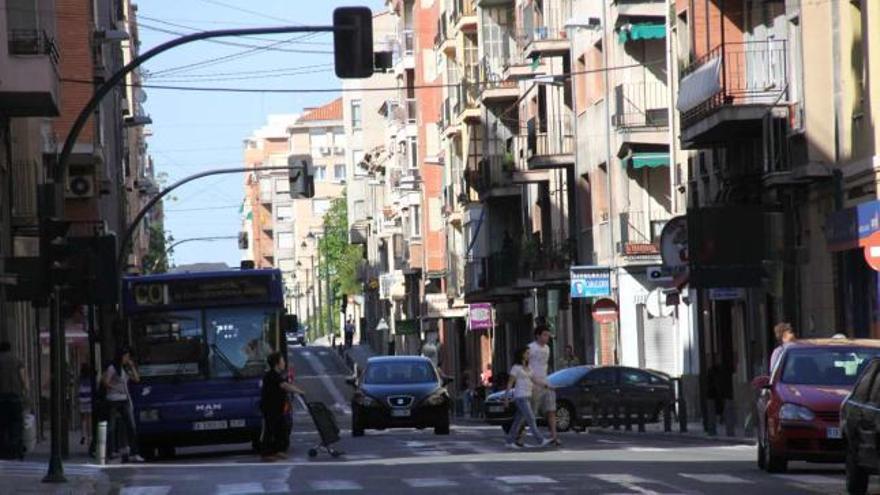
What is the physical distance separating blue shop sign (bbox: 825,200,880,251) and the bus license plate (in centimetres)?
1009

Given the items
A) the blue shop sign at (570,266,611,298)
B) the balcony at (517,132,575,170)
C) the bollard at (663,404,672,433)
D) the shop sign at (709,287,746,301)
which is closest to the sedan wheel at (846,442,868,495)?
the bollard at (663,404,672,433)

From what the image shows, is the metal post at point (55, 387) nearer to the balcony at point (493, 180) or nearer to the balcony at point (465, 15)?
the balcony at point (493, 180)

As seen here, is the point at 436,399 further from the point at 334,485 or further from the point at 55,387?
the point at 334,485

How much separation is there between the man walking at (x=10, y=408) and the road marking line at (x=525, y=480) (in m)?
13.3

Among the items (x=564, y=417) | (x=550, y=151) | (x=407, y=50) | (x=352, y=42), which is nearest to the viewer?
(x=352, y=42)

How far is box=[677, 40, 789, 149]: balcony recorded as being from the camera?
46.1 metres

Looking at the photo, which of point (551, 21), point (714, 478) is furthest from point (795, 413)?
point (551, 21)

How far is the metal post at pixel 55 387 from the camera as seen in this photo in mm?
27844

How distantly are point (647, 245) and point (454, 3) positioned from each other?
33306mm

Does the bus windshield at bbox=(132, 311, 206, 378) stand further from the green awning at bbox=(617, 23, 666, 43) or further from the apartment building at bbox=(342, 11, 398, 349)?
the apartment building at bbox=(342, 11, 398, 349)

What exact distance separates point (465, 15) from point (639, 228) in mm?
29078

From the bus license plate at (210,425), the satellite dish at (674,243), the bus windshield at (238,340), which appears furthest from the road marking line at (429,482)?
the satellite dish at (674,243)

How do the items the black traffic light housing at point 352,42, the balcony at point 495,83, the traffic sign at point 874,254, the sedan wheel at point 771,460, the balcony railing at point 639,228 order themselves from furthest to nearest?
the balcony at point 495,83 → the balcony railing at point 639,228 → the traffic sign at point 874,254 → the black traffic light housing at point 352,42 → the sedan wheel at point 771,460

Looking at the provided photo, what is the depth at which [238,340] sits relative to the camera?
38.5 m
